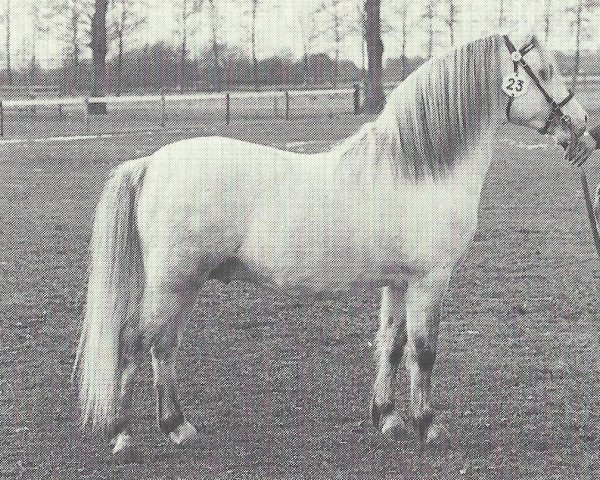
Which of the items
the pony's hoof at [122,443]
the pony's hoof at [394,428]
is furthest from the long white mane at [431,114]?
the pony's hoof at [122,443]

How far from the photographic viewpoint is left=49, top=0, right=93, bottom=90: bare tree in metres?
49.7

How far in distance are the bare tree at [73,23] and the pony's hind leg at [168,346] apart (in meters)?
40.1

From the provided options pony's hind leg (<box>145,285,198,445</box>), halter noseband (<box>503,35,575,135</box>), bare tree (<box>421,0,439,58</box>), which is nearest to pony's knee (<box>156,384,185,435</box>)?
pony's hind leg (<box>145,285,198,445</box>)

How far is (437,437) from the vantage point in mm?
5535

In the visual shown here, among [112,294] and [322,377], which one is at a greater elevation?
[112,294]

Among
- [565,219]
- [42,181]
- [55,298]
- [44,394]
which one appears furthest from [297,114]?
[44,394]

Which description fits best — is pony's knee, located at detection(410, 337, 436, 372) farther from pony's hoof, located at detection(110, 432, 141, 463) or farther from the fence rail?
the fence rail

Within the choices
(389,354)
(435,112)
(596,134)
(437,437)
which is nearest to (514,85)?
(435,112)

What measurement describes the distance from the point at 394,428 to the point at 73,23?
1926 inches

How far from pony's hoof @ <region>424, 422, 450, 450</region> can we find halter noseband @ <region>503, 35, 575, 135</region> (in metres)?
1.52

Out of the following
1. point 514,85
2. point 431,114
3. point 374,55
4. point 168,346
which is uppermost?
point 374,55

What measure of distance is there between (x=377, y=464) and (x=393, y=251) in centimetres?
96

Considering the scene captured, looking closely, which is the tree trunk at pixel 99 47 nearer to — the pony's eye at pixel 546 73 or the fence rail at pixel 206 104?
the fence rail at pixel 206 104

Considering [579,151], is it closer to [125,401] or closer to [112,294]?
[112,294]
